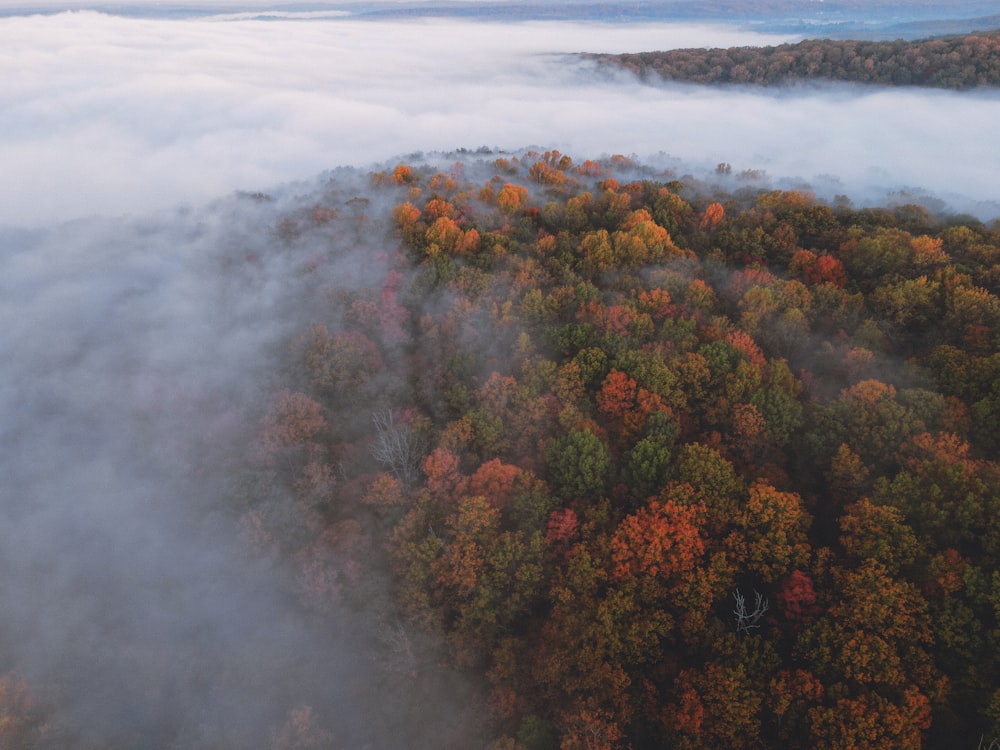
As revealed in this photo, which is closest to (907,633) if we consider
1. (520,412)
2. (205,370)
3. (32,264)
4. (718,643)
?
(718,643)

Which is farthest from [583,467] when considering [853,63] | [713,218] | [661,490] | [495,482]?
[853,63]

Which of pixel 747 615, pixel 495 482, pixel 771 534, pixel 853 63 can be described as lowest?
pixel 747 615

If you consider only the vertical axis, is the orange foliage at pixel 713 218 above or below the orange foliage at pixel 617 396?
above

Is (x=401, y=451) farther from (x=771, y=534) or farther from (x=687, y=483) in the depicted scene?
(x=771, y=534)

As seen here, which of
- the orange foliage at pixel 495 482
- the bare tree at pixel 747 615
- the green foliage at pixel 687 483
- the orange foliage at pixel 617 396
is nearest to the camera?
the green foliage at pixel 687 483

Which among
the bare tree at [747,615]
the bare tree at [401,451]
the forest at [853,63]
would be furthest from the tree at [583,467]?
the forest at [853,63]

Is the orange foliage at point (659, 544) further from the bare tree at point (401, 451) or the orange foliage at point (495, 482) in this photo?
the bare tree at point (401, 451)

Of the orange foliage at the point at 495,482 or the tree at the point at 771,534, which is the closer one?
the tree at the point at 771,534

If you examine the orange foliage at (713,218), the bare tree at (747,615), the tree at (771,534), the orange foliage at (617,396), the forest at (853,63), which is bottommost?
the bare tree at (747,615)
